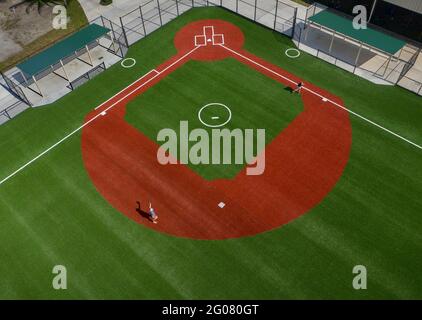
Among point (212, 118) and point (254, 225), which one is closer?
point (254, 225)

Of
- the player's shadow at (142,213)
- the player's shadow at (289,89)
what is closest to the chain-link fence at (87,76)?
the player's shadow at (142,213)

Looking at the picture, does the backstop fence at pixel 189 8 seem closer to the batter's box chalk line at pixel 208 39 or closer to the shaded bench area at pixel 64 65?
the shaded bench area at pixel 64 65

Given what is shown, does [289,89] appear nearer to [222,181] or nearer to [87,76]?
[222,181]

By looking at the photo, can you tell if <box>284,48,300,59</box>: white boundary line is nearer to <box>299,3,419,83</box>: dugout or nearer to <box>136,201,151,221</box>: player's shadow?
<box>299,3,419,83</box>: dugout

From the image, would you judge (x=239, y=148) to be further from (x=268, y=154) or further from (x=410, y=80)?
(x=410, y=80)
